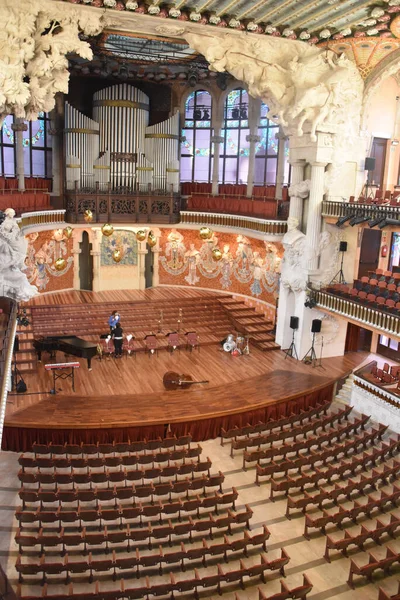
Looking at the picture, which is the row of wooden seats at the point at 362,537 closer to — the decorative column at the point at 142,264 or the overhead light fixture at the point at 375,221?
the overhead light fixture at the point at 375,221

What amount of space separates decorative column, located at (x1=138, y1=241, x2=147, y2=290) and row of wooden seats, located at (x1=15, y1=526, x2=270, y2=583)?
14742 mm

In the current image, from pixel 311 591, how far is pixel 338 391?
27.9ft

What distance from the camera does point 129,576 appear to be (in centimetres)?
903

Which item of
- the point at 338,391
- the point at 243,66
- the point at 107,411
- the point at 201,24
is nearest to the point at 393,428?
the point at 338,391

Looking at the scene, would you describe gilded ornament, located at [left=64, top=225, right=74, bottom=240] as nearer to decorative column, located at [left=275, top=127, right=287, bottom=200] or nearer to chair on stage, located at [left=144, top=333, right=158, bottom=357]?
chair on stage, located at [left=144, top=333, right=158, bottom=357]

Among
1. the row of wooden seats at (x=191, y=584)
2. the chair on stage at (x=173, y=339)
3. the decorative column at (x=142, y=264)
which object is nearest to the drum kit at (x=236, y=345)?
the chair on stage at (x=173, y=339)

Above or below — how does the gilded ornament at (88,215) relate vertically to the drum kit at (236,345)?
above

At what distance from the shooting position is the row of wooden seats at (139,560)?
8.44 m

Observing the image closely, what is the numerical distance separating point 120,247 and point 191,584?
53.9ft

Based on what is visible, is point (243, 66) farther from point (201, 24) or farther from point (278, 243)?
point (278, 243)

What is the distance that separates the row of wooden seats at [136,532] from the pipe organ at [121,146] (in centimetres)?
1415

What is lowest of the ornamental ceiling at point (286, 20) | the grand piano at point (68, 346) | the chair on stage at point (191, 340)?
the chair on stage at point (191, 340)

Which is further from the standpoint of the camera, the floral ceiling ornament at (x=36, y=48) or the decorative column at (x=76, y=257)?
the decorative column at (x=76, y=257)

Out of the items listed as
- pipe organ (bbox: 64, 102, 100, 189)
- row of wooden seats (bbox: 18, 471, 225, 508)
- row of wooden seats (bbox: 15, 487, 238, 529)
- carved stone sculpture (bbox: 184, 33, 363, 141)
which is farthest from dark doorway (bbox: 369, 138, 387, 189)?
row of wooden seats (bbox: 15, 487, 238, 529)
